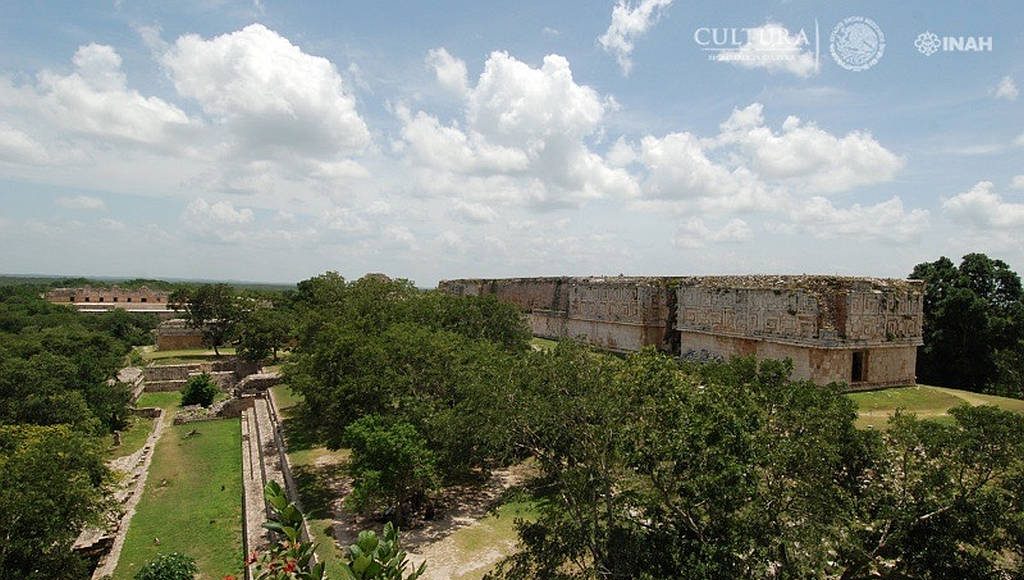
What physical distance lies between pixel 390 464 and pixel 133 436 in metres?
18.5

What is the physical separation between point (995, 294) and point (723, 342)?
1321 centimetres

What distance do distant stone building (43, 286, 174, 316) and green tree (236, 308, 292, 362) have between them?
32.1 m

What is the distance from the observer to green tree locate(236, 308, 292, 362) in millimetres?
33250

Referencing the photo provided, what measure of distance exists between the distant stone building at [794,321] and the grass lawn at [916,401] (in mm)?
583

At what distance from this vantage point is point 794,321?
60.6 ft

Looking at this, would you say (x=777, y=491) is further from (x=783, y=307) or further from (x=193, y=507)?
(x=193, y=507)

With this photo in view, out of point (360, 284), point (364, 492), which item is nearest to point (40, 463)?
point (364, 492)

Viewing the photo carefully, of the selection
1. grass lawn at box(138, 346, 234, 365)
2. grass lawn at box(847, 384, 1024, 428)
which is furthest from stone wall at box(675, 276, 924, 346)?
grass lawn at box(138, 346, 234, 365)

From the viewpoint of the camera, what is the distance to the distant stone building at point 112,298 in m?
61.4

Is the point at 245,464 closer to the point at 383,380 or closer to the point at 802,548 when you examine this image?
the point at 383,380

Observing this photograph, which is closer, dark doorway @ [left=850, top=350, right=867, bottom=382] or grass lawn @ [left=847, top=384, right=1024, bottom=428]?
grass lawn @ [left=847, top=384, right=1024, bottom=428]

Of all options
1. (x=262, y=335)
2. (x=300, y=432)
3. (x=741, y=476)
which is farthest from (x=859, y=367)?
(x=262, y=335)

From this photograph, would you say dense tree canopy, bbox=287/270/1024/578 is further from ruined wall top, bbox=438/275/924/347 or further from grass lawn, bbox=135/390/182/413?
grass lawn, bbox=135/390/182/413

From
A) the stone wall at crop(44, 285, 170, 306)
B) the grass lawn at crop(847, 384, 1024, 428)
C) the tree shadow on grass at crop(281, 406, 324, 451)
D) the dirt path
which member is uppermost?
the stone wall at crop(44, 285, 170, 306)
